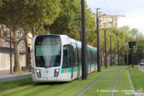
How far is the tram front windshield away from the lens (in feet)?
Answer: 62.1

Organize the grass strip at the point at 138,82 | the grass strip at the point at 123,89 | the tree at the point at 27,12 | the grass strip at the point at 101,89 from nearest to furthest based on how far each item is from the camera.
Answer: the grass strip at the point at 123,89, the grass strip at the point at 101,89, the grass strip at the point at 138,82, the tree at the point at 27,12

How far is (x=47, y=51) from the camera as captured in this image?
19062 mm

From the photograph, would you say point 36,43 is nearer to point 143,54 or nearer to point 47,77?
point 47,77

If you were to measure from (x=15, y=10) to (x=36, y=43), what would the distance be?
17.9 m

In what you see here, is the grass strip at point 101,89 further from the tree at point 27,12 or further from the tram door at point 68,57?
the tree at point 27,12

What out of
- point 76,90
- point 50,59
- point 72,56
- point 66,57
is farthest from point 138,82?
point 76,90

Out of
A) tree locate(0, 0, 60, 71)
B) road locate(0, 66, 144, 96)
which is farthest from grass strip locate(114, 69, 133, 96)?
tree locate(0, 0, 60, 71)

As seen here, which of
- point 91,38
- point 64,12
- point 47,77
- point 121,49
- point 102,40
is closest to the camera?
point 47,77

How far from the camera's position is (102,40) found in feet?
303

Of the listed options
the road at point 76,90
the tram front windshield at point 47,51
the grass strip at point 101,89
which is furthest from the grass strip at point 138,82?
the tram front windshield at point 47,51

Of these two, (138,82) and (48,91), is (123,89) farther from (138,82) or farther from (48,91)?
(138,82)

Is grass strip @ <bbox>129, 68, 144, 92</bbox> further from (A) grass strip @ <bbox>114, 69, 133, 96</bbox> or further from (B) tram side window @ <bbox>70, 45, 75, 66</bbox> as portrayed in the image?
(B) tram side window @ <bbox>70, 45, 75, 66</bbox>

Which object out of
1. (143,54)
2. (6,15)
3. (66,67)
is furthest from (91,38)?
(143,54)

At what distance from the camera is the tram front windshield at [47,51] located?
18.9 meters
